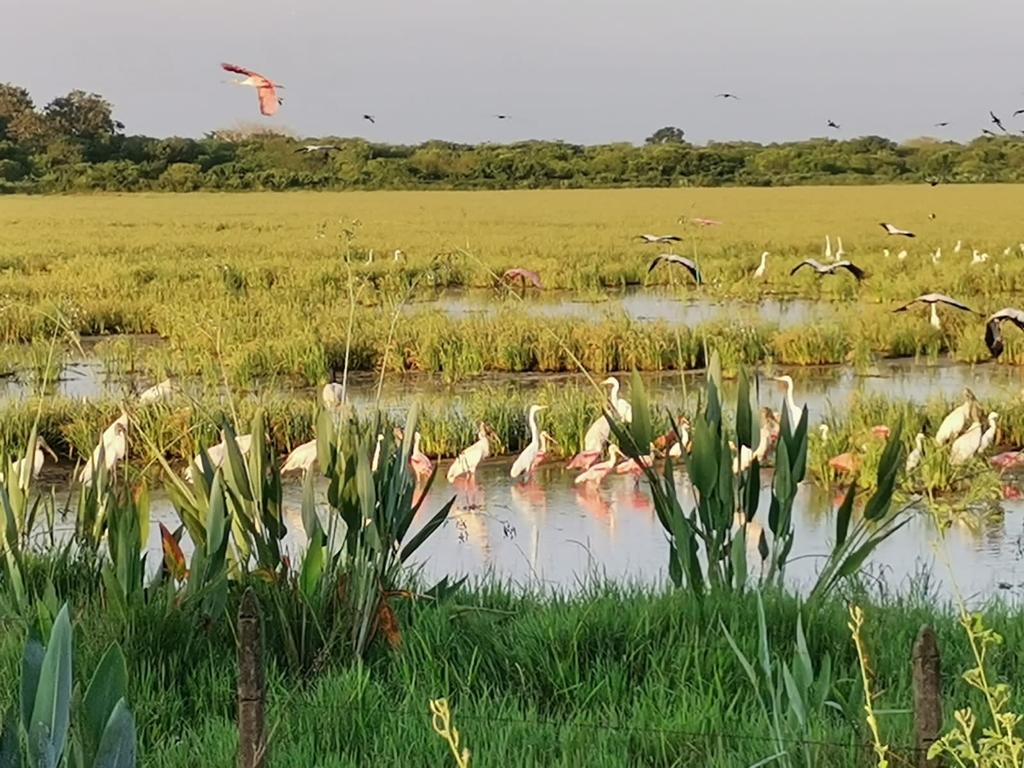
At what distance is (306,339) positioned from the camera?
11289 millimetres

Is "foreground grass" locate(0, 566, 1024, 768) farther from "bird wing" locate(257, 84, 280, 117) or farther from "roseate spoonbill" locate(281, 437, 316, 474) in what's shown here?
"roseate spoonbill" locate(281, 437, 316, 474)

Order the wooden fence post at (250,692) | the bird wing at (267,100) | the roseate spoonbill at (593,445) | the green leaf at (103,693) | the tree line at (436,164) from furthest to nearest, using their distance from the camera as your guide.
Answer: the tree line at (436,164) < the roseate spoonbill at (593,445) < the bird wing at (267,100) < the wooden fence post at (250,692) < the green leaf at (103,693)

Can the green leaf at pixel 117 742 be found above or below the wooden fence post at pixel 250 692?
above

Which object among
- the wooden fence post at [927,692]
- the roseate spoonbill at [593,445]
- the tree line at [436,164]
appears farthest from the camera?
the tree line at [436,164]

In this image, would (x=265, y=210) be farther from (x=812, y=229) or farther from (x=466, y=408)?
(x=466, y=408)

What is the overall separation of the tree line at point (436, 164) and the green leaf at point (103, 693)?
5071 cm

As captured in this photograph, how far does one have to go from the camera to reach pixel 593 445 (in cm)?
737

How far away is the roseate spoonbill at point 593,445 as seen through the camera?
7.31 meters

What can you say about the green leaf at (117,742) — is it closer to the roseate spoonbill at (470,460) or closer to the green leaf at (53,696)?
the green leaf at (53,696)

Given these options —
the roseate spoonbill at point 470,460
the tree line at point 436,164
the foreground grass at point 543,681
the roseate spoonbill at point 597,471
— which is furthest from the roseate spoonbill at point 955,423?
the tree line at point 436,164

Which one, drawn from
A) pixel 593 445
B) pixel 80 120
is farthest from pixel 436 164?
pixel 593 445

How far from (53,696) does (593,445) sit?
574cm

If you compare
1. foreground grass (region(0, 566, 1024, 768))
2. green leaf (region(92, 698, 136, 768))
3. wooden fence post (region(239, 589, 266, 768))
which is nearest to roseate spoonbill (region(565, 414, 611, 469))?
foreground grass (region(0, 566, 1024, 768))

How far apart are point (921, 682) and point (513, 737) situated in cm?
116
